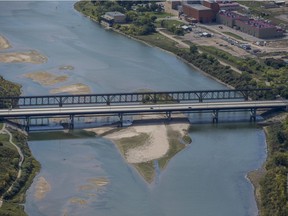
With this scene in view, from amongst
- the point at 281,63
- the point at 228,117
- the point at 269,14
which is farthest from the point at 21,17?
the point at 228,117

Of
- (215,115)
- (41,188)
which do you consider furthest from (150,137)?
(41,188)

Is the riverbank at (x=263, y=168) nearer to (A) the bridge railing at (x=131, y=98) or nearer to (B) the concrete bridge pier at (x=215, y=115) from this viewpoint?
(B) the concrete bridge pier at (x=215, y=115)

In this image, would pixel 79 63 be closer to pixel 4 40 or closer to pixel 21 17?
pixel 4 40

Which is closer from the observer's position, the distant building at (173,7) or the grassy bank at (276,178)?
the grassy bank at (276,178)

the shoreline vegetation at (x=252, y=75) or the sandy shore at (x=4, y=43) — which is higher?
the shoreline vegetation at (x=252, y=75)

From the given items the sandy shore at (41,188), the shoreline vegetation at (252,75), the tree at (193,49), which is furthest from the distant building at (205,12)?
the sandy shore at (41,188)

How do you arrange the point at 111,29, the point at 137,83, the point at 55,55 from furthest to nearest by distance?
the point at 111,29 < the point at 55,55 < the point at 137,83

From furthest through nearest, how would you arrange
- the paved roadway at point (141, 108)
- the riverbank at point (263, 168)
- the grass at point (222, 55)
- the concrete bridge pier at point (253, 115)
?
the grass at point (222, 55) < the concrete bridge pier at point (253, 115) < the paved roadway at point (141, 108) < the riverbank at point (263, 168)
